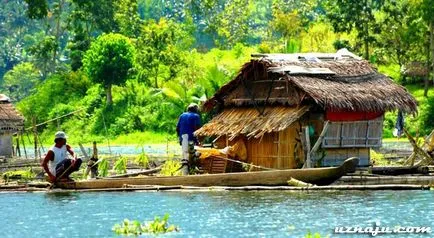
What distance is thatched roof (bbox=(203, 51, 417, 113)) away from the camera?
27.7m

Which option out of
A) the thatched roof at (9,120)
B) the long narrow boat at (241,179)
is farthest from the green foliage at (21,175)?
the thatched roof at (9,120)

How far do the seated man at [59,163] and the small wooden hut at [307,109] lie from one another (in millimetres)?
3818

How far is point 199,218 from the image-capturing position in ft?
72.2

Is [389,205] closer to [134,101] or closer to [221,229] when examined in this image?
[221,229]

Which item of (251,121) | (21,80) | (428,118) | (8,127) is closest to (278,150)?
(251,121)

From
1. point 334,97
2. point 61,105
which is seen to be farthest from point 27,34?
point 334,97

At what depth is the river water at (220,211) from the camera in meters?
20.5

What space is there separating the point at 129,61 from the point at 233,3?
21.1m

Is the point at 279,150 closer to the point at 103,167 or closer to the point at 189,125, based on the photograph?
the point at 189,125

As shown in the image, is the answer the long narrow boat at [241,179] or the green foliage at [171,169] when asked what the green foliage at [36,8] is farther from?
the long narrow boat at [241,179]

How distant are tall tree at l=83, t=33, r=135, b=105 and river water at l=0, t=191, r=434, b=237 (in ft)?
98.9

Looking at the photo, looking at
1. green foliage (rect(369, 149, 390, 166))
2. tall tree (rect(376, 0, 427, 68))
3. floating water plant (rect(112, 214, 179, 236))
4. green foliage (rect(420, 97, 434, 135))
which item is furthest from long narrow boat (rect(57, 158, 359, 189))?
tall tree (rect(376, 0, 427, 68))

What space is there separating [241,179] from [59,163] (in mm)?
3939

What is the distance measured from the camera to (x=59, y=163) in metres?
26.3
